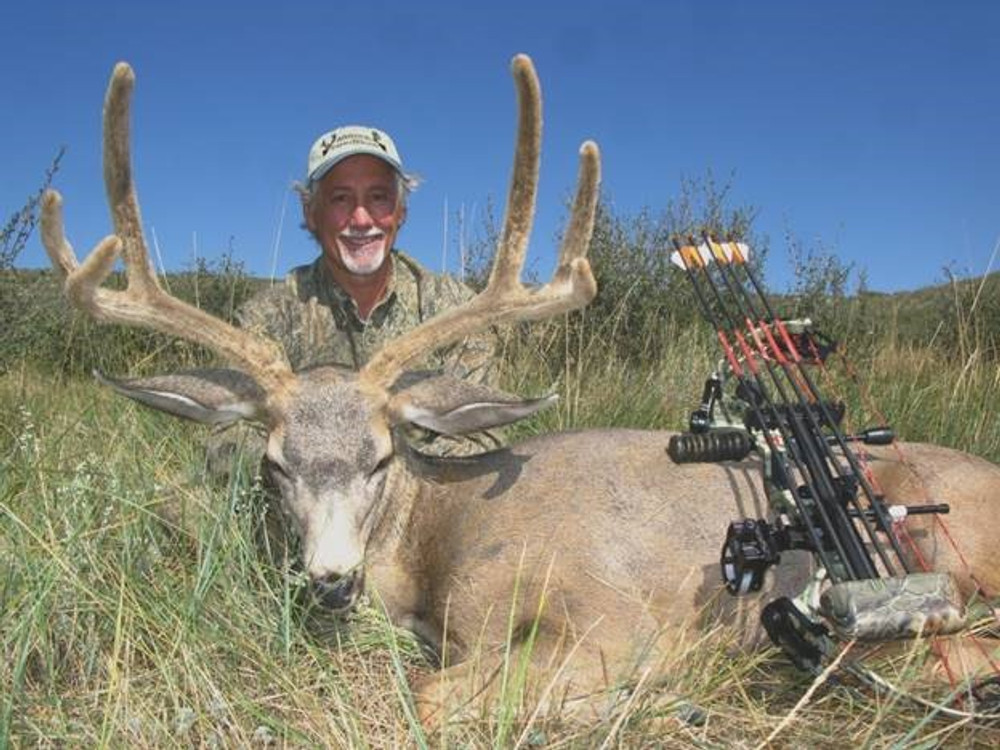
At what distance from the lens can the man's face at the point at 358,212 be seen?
17.9ft

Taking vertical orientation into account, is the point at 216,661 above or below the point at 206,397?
below

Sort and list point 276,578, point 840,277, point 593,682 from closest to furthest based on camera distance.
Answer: point 593,682, point 276,578, point 840,277

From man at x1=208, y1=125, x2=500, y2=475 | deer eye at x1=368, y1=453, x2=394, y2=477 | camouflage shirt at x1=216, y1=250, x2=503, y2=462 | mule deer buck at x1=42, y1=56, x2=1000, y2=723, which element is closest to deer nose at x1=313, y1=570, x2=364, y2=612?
mule deer buck at x1=42, y1=56, x2=1000, y2=723

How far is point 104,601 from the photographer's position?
3.02 metres

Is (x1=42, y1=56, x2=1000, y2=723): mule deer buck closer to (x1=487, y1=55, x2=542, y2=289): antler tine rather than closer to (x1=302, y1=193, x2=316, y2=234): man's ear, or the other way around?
(x1=487, y1=55, x2=542, y2=289): antler tine

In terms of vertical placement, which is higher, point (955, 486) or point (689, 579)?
point (955, 486)

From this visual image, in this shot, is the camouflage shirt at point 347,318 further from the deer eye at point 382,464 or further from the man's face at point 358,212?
the deer eye at point 382,464

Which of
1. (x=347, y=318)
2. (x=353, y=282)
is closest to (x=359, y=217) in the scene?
(x=353, y=282)

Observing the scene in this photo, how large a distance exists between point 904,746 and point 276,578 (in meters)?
2.00

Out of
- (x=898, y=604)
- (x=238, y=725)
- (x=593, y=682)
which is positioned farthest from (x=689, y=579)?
(x=238, y=725)

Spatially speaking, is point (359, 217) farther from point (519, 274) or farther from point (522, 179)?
point (522, 179)

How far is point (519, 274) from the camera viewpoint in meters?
3.99

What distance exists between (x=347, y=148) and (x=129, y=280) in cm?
177

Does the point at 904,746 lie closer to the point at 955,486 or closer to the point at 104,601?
the point at 955,486
